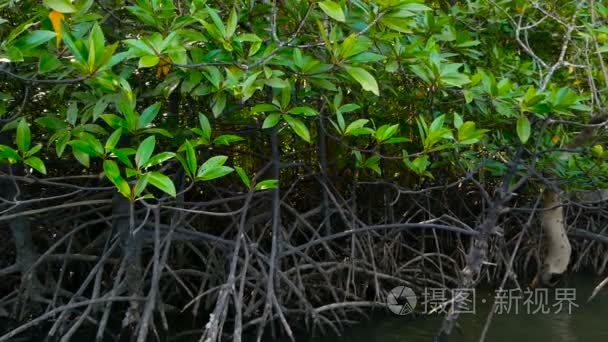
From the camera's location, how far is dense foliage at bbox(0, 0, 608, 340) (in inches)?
76.0

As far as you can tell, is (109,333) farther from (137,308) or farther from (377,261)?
(377,261)

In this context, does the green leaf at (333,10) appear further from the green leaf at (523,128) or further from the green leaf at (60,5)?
the green leaf at (523,128)

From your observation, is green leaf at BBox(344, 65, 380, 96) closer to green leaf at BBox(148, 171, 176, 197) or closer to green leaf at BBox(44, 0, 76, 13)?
green leaf at BBox(148, 171, 176, 197)

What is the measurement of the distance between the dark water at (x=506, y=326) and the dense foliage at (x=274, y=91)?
0.60 m

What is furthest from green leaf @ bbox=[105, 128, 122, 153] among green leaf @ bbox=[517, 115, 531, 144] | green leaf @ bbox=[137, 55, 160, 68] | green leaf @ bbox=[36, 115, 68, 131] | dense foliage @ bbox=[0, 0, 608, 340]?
green leaf @ bbox=[517, 115, 531, 144]

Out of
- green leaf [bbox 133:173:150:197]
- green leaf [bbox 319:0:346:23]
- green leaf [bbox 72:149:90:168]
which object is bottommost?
green leaf [bbox 72:149:90:168]

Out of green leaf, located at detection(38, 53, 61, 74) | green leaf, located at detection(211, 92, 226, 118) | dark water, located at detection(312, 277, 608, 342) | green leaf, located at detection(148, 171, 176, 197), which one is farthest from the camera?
dark water, located at detection(312, 277, 608, 342)

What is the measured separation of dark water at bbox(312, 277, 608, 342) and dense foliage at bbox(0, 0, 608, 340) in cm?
60

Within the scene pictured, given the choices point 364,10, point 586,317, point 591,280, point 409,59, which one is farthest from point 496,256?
point 364,10

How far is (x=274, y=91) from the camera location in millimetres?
2332

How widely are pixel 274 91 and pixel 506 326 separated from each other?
1940mm

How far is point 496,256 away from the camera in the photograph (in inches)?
163

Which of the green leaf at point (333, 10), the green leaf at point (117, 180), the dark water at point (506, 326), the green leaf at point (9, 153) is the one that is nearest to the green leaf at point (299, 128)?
the green leaf at point (333, 10)

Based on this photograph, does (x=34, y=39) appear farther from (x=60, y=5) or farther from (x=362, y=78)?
(x=362, y=78)
